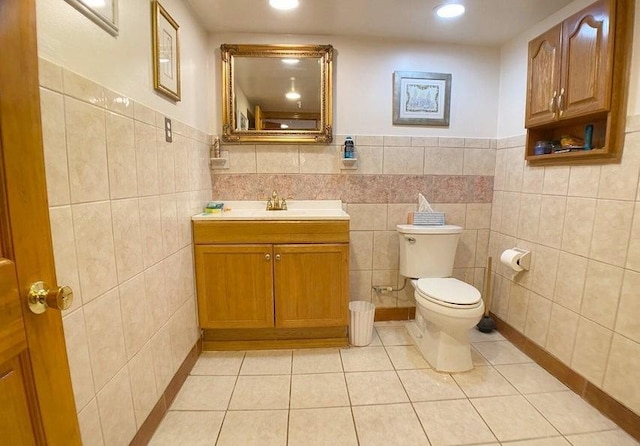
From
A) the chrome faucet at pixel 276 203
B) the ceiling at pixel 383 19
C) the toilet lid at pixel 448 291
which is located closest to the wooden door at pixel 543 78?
the ceiling at pixel 383 19

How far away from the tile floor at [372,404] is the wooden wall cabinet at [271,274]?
0.26 meters

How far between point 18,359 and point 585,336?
7.36 feet

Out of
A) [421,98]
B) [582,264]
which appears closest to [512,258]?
[582,264]

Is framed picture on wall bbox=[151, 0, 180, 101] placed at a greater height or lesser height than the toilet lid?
greater

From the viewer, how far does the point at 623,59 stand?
4.75 ft

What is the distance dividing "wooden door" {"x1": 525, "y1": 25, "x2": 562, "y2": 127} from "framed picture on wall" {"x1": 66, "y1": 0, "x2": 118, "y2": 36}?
2159mm

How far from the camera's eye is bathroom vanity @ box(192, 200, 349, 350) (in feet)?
6.28

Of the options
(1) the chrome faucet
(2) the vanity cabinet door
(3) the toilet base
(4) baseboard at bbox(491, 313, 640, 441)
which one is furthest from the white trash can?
(4) baseboard at bbox(491, 313, 640, 441)

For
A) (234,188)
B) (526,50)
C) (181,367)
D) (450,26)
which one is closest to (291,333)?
(181,367)

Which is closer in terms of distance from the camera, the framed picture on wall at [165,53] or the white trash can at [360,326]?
the framed picture on wall at [165,53]

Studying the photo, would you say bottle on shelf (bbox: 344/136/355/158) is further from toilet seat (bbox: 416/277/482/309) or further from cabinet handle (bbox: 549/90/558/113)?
cabinet handle (bbox: 549/90/558/113)

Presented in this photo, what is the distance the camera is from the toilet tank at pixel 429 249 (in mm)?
2131

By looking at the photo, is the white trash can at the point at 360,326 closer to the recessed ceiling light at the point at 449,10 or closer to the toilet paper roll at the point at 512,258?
the toilet paper roll at the point at 512,258

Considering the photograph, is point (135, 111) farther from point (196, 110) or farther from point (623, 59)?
point (623, 59)
